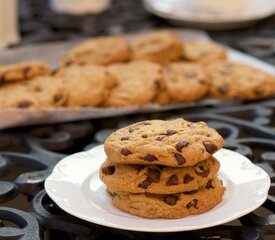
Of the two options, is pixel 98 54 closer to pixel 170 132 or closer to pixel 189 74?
pixel 189 74

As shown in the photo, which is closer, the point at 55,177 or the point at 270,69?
the point at 55,177

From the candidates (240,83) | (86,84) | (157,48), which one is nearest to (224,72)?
(240,83)

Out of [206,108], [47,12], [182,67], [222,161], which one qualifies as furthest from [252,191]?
[47,12]

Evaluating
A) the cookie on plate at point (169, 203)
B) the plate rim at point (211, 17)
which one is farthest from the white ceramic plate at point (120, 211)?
the plate rim at point (211, 17)

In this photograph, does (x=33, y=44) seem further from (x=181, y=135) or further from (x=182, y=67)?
(x=181, y=135)

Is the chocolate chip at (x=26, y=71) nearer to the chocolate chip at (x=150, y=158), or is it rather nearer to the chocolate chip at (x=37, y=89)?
the chocolate chip at (x=37, y=89)
